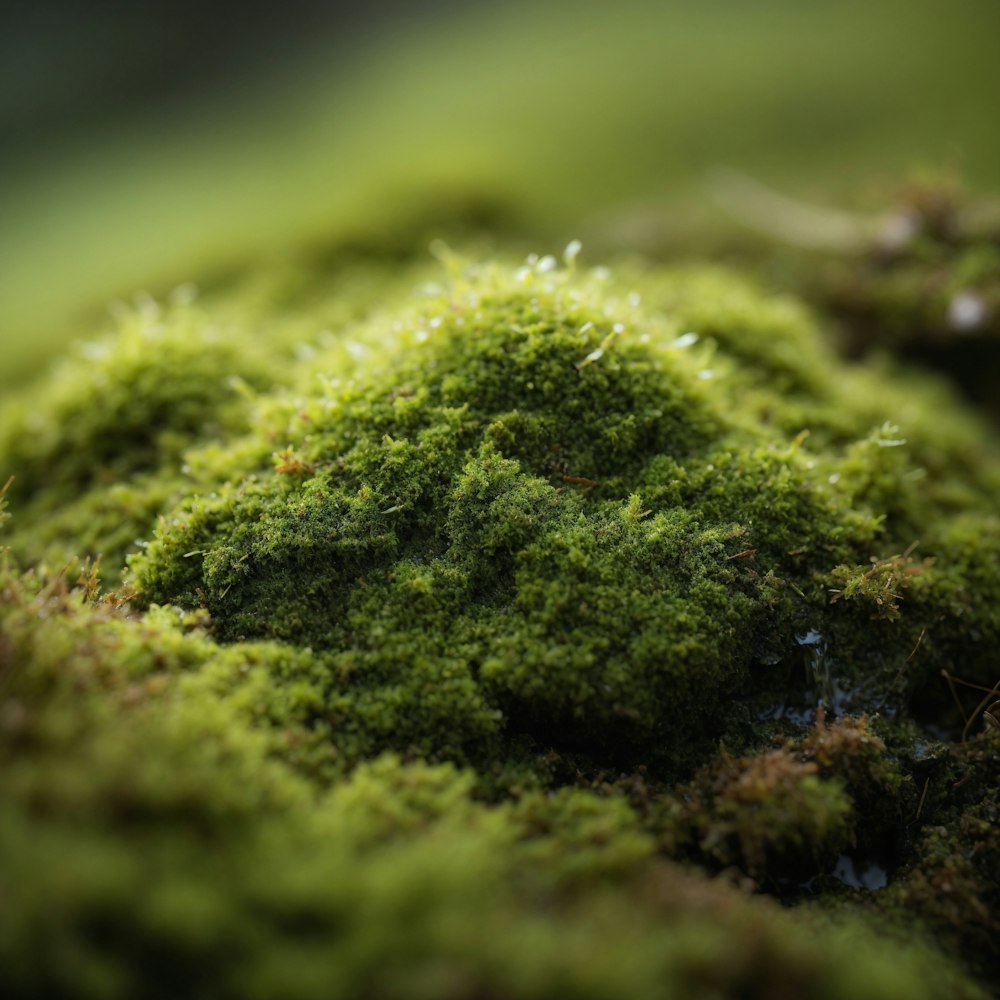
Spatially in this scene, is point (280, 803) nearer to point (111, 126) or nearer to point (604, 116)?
point (604, 116)

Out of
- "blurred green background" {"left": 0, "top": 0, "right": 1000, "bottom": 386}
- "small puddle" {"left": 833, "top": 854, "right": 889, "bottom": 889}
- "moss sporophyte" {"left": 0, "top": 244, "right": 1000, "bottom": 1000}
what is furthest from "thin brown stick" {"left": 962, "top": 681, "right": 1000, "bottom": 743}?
"blurred green background" {"left": 0, "top": 0, "right": 1000, "bottom": 386}

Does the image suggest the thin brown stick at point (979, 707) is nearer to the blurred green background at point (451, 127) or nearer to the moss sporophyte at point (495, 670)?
the moss sporophyte at point (495, 670)

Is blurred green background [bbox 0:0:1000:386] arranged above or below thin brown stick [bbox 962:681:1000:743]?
above

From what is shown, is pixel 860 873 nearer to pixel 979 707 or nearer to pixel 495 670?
pixel 979 707

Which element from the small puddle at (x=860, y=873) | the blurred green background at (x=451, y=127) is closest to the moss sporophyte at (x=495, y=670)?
the small puddle at (x=860, y=873)

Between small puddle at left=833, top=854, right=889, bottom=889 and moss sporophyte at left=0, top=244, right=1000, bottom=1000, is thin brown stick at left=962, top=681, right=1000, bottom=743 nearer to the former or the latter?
moss sporophyte at left=0, top=244, right=1000, bottom=1000
